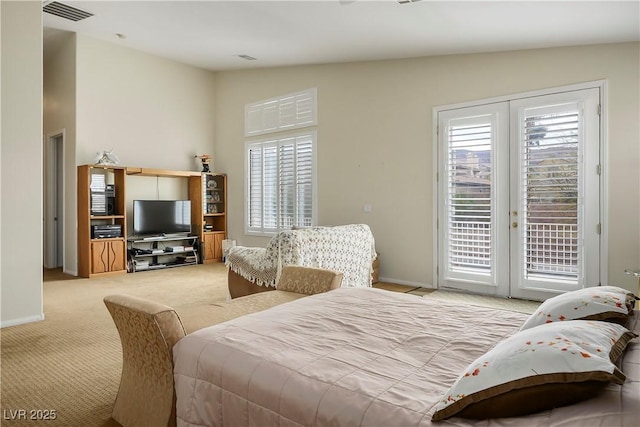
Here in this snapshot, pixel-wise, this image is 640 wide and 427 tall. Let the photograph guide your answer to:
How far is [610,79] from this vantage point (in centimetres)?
418

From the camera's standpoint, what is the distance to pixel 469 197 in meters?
5.05

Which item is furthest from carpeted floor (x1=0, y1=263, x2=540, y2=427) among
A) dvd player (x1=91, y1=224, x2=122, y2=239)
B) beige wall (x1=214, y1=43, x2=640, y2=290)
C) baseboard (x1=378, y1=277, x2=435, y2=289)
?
beige wall (x1=214, y1=43, x2=640, y2=290)

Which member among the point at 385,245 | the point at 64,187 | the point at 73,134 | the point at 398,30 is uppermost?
the point at 398,30

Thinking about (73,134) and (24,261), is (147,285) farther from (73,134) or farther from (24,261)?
(73,134)

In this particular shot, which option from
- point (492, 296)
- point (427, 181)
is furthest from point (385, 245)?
point (492, 296)

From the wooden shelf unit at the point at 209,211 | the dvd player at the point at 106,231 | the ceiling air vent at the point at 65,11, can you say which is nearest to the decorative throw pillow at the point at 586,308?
the ceiling air vent at the point at 65,11

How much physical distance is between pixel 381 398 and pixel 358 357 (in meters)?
0.30

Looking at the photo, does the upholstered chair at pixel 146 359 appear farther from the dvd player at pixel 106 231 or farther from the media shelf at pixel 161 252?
the media shelf at pixel 161 252

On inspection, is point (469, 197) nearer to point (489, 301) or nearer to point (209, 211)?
point (489, 301)

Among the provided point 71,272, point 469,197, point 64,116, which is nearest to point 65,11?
point 64,116

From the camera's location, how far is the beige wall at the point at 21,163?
3.69 metres

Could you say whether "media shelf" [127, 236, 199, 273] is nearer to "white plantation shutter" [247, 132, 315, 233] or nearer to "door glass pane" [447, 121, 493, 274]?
"white plantation shutter" [247, 132, 315, 233]

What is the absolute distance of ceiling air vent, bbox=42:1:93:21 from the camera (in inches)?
199

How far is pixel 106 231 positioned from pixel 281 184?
2850mm
